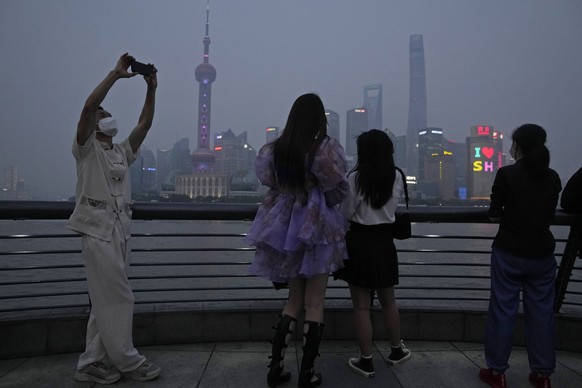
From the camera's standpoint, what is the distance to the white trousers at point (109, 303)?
240 centimetres

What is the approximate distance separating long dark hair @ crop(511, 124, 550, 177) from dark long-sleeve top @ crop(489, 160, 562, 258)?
4 centimetres

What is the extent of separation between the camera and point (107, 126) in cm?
250

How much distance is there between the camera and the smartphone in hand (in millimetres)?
2475

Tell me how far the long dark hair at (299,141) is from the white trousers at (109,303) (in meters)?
1.08

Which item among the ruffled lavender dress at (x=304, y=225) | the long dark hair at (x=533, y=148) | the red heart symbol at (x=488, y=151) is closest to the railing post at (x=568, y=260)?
the long dark hair at (x=533, y=148)

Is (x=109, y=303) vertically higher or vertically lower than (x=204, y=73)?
lower

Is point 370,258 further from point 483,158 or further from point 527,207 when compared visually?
point 483,158

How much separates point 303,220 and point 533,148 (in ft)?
4.98

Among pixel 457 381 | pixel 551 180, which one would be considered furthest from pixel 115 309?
pixel 551 180

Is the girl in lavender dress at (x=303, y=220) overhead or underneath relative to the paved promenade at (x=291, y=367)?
overhead

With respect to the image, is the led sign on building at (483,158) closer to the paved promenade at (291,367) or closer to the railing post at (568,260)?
the railing post at (568,260)

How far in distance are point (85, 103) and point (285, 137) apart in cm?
112

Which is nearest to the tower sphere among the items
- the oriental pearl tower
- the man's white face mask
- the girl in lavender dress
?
the oriental pearl tower

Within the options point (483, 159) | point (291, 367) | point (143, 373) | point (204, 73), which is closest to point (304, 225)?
point (291, 367)
